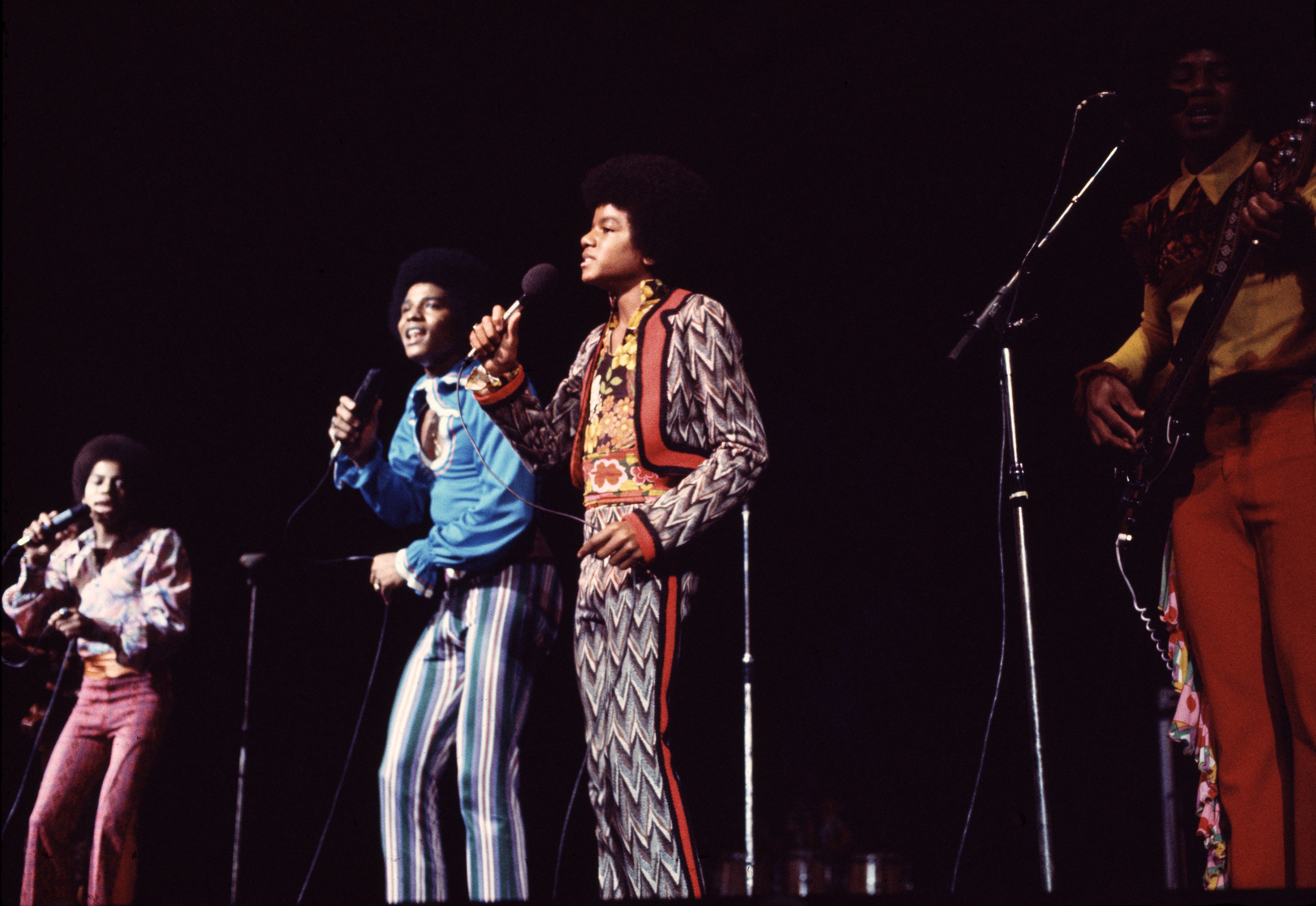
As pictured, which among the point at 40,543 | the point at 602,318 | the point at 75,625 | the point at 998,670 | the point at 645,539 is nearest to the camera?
the point at 645,539

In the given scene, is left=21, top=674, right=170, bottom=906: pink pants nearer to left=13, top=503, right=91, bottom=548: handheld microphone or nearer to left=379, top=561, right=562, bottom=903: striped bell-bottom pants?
left=13, top=503, right=91, bottom=548: handheld microphone

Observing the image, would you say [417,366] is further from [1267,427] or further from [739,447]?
[1267,427]

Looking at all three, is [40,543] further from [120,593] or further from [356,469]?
[356,469]

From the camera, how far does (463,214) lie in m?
3.97

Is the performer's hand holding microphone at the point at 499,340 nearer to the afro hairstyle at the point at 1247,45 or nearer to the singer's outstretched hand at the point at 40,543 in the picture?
the afro hairstyle at the point at 1247,45

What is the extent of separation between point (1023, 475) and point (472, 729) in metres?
1.45

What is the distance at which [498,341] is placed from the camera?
8.55 ft

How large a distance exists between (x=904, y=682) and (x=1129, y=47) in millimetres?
1985

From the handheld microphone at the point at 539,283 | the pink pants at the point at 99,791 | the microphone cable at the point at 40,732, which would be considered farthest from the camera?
the microphone cable at the point at 40,732

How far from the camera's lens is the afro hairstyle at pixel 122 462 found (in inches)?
159

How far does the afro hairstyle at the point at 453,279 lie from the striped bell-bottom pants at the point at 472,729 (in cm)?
93

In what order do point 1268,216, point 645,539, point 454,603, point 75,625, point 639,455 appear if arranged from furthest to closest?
1. point 75,625
2. point 454,603
3. point 639,455
4. point 645,539
5. point 1268,216

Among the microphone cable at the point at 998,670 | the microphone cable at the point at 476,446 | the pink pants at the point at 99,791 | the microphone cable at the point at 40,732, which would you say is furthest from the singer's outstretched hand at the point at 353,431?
the microphone cable at the point at 998,670

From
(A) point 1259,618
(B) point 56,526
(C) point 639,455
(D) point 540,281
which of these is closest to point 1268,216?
(A) point 1259,618
